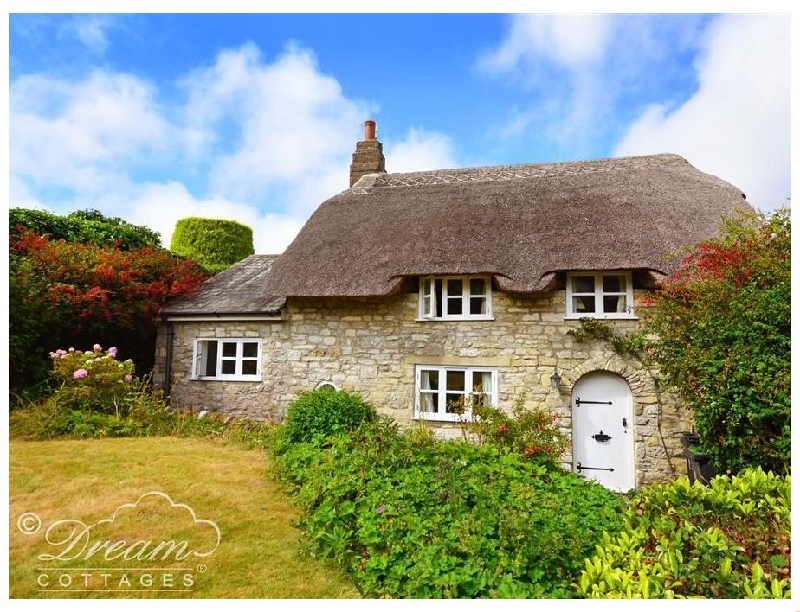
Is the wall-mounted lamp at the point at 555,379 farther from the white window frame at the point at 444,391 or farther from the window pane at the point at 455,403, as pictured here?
the window pane at the point at 455,403

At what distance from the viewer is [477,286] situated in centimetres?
761

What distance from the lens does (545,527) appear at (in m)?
3.74

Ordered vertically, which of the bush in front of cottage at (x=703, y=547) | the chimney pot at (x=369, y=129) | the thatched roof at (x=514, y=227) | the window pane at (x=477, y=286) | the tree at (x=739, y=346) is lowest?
the bush in front of cottage at (x=703, y=547)

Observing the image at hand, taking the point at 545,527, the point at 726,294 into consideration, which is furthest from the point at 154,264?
the point at 726,294

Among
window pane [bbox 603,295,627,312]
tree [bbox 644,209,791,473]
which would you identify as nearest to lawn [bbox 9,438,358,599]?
tree [bbox 644,209,791,473]

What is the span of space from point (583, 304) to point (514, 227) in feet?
5.31

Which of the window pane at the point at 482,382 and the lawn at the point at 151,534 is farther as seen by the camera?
the window pane at the point at 482,382

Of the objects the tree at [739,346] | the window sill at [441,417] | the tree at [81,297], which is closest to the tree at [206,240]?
the tree at [81,297]

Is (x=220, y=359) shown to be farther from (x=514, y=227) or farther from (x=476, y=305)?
(x=514, y=227)

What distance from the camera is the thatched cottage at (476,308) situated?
6.91 meters

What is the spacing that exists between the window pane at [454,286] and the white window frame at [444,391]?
4.01ft

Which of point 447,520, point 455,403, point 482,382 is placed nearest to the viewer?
point 447,520

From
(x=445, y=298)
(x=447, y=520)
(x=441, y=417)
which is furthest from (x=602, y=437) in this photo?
(x=447, y=520)

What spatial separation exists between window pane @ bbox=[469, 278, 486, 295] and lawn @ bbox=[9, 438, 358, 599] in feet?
13.6
